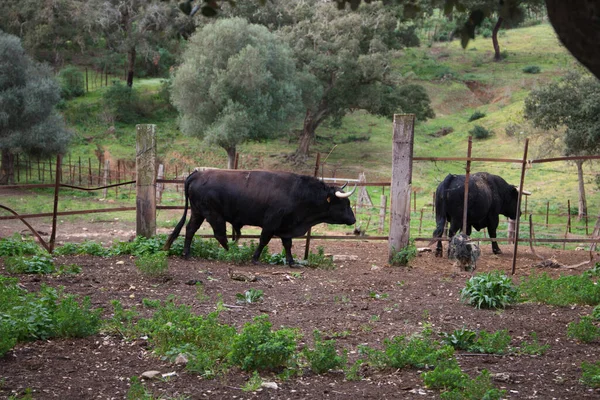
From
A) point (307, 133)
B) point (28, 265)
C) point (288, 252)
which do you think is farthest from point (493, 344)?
point (307, 133)

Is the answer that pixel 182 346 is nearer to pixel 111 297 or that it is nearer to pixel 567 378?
pixel 111 297

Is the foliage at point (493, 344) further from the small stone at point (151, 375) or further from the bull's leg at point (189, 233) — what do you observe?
the bull's leg at point (189, 233)

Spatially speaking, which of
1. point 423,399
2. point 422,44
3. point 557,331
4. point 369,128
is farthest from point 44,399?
point 422,44

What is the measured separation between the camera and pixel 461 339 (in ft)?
22.9

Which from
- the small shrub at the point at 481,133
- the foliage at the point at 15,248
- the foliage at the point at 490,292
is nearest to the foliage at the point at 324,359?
the foliage at the point at 490,292

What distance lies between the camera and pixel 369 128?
1773 inches

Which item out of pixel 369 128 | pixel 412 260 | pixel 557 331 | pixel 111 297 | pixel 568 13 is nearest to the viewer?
pixel 568 13

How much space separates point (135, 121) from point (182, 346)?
122 ft

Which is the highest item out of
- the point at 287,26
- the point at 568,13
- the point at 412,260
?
the point at 287,26

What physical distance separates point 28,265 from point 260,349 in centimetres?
525

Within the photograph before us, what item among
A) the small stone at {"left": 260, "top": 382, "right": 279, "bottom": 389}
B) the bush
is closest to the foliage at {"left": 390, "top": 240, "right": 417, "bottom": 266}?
the small stone at {"left": 260, "top": 382, "right": 279, "bottom": 389}

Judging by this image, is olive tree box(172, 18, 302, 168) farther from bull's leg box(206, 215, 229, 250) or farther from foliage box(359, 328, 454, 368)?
foliage box(359, 328, 454, 368)

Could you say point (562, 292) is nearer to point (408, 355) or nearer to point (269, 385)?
point (408, 355)

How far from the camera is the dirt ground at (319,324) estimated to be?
571 centimetres
